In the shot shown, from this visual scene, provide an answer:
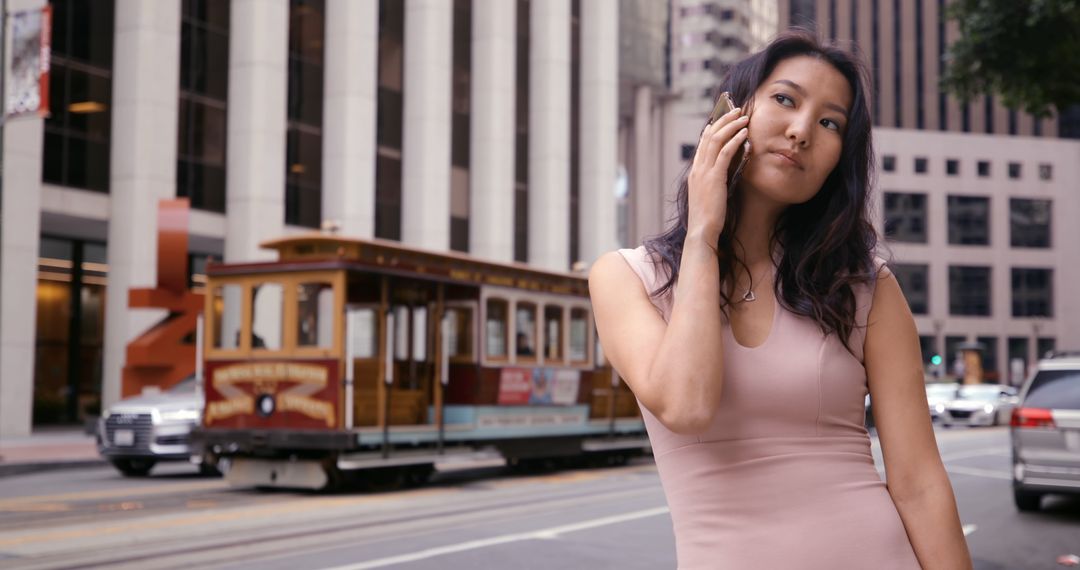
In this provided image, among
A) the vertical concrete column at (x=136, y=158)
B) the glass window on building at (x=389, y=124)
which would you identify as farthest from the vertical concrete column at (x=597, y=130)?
the vertical concrete column at (x=136, y=158)

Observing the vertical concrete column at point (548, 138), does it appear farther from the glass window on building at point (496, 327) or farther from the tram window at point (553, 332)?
the glass window on building at point (496, 327)

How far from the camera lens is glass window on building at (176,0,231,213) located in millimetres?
31203

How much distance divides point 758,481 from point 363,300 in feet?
47.4

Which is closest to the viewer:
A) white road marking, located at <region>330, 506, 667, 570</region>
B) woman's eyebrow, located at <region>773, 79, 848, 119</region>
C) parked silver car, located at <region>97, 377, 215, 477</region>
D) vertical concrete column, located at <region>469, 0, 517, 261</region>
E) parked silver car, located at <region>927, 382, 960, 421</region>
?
woman's eyebrow, located at <region>773, 79, 848, 119</region>

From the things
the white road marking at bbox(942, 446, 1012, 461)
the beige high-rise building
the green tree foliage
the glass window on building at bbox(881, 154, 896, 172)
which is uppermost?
the beige high-rise building

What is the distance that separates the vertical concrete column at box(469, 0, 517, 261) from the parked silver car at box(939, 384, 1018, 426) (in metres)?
14.8

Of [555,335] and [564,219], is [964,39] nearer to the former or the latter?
[555,335]

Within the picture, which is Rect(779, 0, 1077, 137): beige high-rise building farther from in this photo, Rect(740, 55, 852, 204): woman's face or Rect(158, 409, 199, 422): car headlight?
Rect(740, 55, 852, 204): woman's face

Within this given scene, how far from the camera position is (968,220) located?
9275 cm

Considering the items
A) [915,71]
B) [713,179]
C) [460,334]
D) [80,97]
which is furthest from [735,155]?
[915,71]

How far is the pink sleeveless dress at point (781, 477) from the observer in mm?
1838

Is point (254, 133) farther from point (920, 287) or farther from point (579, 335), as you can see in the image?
point (920, 287)

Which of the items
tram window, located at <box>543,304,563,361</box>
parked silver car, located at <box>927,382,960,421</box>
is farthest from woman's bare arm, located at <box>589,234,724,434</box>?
parked silver car, located at <box>927,382,960,421</box>

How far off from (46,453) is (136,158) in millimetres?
9357
